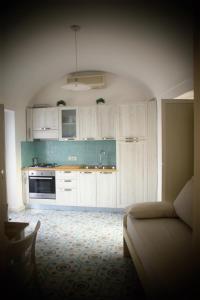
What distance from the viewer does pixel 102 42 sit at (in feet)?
10.2

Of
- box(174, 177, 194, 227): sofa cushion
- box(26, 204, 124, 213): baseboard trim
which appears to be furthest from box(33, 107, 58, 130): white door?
box(174, 177, 194, 227): sofa cushion

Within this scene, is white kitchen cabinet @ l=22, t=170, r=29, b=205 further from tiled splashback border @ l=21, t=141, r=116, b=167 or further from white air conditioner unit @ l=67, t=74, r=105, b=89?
white air conditioner unit @ l=67, t=74, r=105, b=89

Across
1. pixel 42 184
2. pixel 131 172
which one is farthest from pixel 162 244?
pixel 42 184

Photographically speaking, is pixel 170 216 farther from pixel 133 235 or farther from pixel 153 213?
pixel 133 235

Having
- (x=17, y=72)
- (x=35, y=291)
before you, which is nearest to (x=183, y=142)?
(x=35, y=291)

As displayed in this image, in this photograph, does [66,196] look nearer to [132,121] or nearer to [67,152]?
[67,152]

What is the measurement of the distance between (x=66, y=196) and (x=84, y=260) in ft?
6.59

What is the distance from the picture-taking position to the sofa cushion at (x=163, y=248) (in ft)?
4.83

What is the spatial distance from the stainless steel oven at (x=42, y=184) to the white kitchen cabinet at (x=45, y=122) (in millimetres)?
828

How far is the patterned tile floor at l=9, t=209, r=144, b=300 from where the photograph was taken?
6.74 ft

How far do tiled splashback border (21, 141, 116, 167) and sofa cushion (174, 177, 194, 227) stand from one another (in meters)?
2.51

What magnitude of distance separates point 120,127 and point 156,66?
4.45 feet

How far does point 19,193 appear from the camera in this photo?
181 inches

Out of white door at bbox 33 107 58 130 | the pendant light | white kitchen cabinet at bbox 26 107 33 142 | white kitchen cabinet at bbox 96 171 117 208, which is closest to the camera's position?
the pendant light
